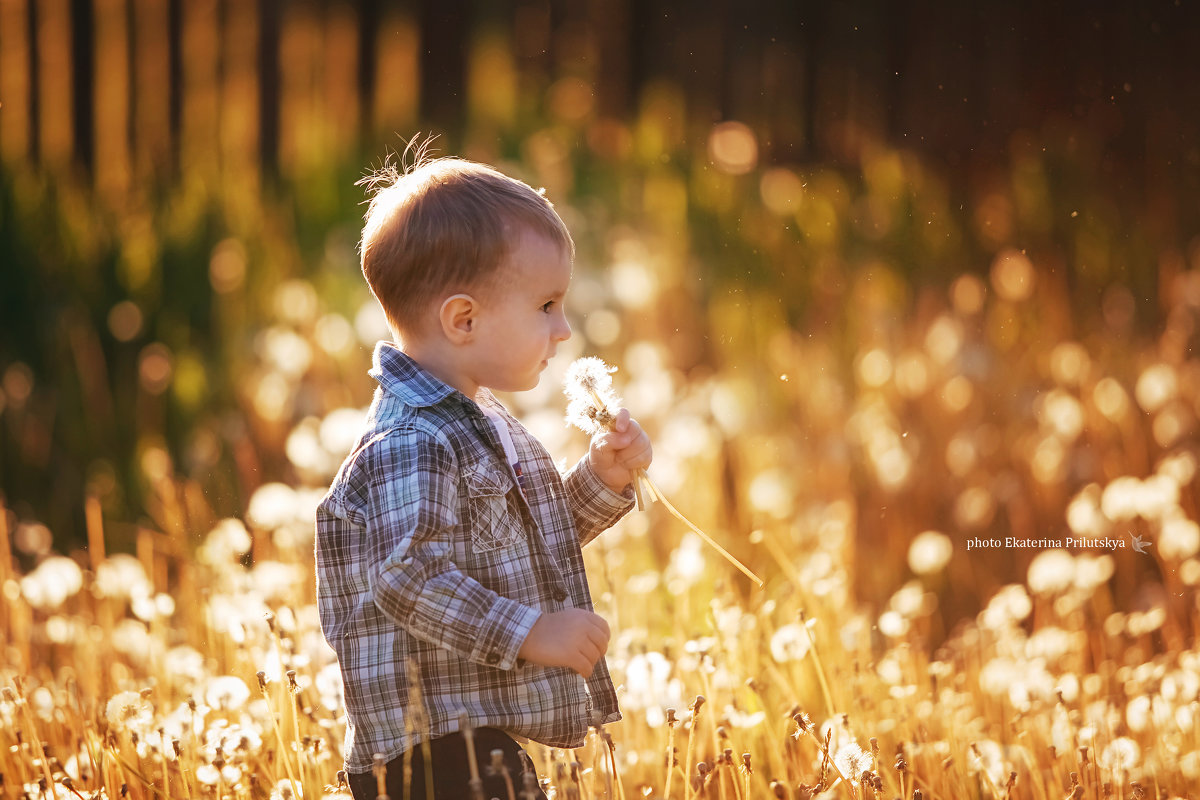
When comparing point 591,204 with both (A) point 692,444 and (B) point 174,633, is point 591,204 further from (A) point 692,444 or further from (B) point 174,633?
(B) point 174,633

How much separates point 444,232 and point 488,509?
16.6 inches

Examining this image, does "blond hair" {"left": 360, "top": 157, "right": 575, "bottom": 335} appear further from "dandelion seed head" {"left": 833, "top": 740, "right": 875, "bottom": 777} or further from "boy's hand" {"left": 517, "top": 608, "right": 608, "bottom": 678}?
"dandelion seed head" {"left": 833, "top": 740, "right": 875, "bottom": 777}

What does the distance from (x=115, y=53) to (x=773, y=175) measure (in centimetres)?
323

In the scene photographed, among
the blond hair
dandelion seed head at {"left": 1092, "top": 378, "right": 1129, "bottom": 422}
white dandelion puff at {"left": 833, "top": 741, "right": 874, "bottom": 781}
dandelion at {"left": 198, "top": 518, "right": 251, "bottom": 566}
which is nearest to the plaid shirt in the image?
the blond hair

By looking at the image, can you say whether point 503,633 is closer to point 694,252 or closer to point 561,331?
point 561,331

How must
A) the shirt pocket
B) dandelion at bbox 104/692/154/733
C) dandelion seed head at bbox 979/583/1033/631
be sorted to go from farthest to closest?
dandelion seed head at bbox 979/583/1033/631 < dandelion at bbox 104/692/154/733 < the shirt pocket

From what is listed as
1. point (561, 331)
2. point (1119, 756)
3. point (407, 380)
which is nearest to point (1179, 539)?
point (1119, 756)

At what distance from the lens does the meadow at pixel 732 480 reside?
7.70 feet

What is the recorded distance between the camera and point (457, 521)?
178 centimetres

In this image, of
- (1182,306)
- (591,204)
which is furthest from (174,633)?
(1182,306)

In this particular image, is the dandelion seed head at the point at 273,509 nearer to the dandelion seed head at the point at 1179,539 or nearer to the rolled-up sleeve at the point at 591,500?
the rolled-up sleeve at the point at 591,500

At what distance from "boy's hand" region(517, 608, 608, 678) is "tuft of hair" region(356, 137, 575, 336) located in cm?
52

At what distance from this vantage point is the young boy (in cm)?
172

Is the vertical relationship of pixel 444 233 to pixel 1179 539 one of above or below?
above
